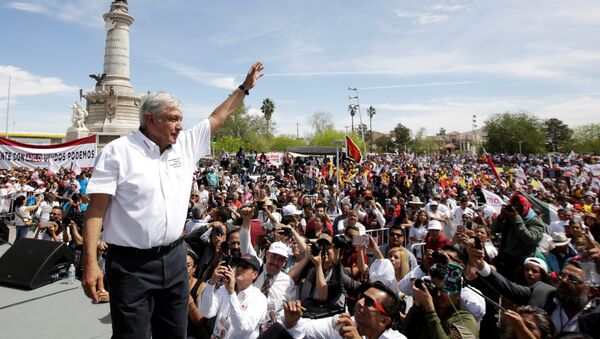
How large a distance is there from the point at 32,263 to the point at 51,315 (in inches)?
56.2

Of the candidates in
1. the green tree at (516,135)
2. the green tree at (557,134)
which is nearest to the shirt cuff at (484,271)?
the green tree at (516,135)

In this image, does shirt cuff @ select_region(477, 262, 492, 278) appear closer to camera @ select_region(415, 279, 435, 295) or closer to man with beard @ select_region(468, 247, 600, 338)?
man with beard @ select_region(468, 247, 600, 338)

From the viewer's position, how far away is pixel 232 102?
9.06 feet

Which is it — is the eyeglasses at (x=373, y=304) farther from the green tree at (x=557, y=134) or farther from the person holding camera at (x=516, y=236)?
the green tree at (x=557, y=134)

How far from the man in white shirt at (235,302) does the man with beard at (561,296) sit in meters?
2.14

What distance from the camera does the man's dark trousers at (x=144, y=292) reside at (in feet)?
6.61

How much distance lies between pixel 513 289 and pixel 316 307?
1947mm

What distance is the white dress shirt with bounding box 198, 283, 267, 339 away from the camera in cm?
344

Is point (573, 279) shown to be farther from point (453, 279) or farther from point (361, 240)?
point (361, 240)

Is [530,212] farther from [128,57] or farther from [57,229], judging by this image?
[128,57]

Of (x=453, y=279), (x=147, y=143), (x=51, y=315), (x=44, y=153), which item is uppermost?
(x=44, y=153)

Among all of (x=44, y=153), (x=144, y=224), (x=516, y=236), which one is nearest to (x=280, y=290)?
(x=144, y=224)

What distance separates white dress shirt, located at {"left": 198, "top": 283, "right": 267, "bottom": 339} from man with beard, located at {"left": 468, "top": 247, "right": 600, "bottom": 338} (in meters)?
2.13

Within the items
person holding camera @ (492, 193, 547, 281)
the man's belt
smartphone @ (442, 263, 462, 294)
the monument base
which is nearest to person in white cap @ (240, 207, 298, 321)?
smartphone @ (442, 263, 462, 294)
